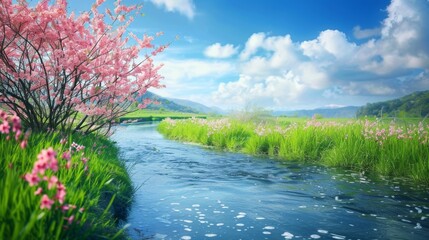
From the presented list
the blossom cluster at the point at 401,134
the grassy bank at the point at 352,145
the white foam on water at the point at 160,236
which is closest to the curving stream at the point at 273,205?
the white foam on water at the point at 160,236

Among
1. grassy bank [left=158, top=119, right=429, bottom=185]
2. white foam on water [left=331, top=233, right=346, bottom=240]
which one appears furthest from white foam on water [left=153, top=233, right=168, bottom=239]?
grassy bank [left=158, top=119, right=429, bottom=185]

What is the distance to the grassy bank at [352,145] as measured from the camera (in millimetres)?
10658

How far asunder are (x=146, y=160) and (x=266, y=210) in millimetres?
8078

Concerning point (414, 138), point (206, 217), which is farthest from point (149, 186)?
point (414, 138)

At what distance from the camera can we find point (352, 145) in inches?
494

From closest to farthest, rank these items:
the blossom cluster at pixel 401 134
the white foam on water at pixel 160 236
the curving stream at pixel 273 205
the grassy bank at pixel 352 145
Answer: the white foam on water at pixel 160 236 → the curving stream at pixel 273 205 → the grassy bank at pixel 352 145 → the blossom cluster at pixel 401 134

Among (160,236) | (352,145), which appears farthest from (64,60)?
(352,145)

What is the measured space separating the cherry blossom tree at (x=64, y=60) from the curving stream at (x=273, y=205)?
293cm

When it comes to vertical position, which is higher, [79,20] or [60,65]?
[79,20]

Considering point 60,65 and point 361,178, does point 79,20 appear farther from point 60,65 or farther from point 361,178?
point 361,178

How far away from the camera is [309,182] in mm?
9906

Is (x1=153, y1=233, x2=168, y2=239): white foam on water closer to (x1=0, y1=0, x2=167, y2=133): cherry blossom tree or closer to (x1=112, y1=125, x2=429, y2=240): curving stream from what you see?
(x1=112, y1=125, x2=429, y2=240): curving stream

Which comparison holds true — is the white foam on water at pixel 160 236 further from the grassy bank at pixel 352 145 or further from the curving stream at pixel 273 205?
the grassy bank at pixel 352 145

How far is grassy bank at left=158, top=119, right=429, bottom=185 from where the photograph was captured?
420 inches
